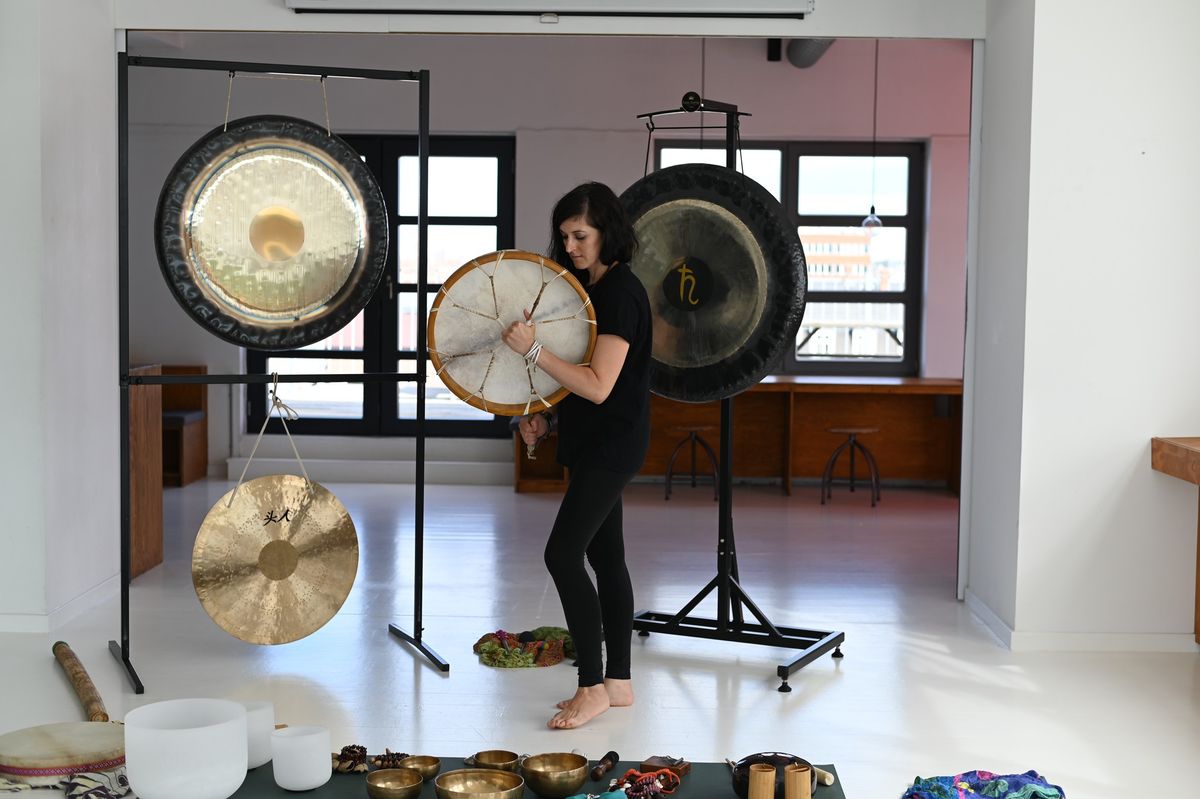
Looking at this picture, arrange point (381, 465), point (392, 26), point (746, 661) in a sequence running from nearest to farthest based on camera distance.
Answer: point (746, 661)
point (392, 26)
point (381, 465)

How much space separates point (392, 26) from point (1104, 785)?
138 inches

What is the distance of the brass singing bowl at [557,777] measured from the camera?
202 centimetres

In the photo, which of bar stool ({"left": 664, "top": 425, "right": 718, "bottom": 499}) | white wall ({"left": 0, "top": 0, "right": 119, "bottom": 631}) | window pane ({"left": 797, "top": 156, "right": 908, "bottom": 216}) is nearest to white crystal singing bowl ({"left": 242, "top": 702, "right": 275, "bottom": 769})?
white wall ({"left": 0, "top": 0, "right": 119, "bottom": 631})

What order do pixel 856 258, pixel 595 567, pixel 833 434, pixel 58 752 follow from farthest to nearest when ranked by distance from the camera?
pixel 856 258 < pixel 833 434 < pixel 595 567 < pixel 58 752

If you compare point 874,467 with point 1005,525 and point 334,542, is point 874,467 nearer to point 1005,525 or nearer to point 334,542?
point 1005,525

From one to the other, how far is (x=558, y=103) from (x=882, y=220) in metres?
2.27

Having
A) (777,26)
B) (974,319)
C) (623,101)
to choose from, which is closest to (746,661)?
(974,319)

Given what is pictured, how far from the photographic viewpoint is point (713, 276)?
3.81m

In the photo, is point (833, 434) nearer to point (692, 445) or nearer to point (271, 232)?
point (692, 445)

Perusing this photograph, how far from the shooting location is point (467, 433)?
26.6 feet

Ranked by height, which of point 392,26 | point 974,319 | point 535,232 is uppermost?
point 392,26

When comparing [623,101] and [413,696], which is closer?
[413,696]

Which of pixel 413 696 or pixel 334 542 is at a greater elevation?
pixel 334 542

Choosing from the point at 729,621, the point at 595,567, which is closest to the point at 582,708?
the point at 595,567
